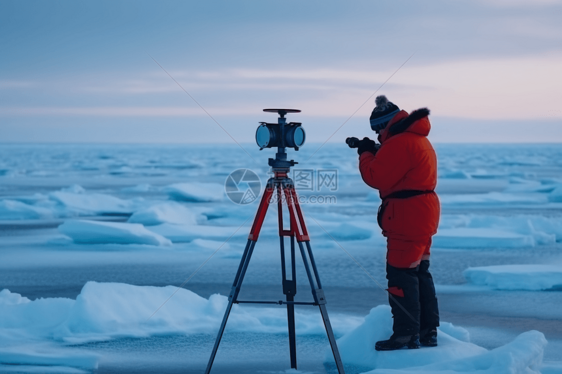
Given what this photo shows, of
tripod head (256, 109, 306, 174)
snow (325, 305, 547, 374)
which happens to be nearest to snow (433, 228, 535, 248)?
snow (325, 305, 547, 374)

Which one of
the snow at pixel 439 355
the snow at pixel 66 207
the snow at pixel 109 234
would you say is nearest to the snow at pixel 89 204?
the snow at pixel 66 207

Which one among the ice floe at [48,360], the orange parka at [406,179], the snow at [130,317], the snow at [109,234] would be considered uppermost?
the orange parka at [406,179]

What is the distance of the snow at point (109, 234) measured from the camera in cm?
860

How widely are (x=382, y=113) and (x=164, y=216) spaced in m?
7.97

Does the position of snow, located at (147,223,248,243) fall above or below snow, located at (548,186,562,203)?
below

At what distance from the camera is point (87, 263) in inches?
282

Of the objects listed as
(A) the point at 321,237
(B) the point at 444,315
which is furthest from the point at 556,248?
(B) the point at 444,315

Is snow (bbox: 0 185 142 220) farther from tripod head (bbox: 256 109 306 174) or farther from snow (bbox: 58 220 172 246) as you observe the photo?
tripod head (bbox: 256 109 306 174)

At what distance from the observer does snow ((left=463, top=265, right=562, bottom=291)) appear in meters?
5.91

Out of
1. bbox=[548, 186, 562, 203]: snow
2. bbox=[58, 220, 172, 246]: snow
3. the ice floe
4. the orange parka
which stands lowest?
the ice floe

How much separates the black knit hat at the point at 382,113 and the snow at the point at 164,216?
770 cm

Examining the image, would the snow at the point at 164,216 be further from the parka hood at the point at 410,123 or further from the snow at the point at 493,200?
the parka hood at the point at 410,123

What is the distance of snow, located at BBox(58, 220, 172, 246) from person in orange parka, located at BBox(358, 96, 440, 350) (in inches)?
219

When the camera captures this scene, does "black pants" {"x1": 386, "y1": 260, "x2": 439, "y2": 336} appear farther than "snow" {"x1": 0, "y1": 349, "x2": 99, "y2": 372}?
No
